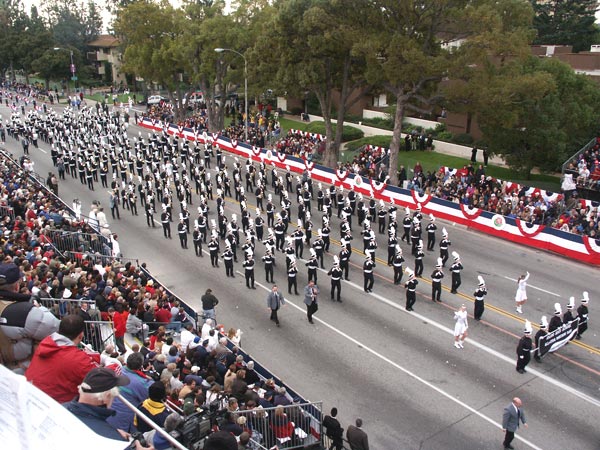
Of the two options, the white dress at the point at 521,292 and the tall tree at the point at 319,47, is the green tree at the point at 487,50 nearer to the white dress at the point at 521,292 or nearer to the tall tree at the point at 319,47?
the tall tree at the point at 319,47

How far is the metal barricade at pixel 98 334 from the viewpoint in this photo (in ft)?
30.9

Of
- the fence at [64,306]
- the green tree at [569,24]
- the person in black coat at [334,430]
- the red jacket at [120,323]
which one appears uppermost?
the green tree at [569,24]

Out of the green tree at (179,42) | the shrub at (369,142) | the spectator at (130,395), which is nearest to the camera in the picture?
the spectator at (130,395)

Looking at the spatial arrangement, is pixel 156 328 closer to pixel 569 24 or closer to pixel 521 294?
pixel 521 294

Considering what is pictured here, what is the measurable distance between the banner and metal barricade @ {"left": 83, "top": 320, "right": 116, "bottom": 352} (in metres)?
9.71

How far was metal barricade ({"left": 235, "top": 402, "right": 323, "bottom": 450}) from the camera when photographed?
8.38 m

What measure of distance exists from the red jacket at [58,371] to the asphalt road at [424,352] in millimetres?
7694

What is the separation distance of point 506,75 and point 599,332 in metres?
14.6

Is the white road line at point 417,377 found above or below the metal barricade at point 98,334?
below

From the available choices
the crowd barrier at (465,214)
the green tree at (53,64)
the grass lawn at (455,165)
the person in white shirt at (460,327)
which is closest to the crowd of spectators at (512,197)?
the crowd barrier at (465,214)

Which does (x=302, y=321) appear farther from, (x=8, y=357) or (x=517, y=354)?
(x=8, y=357)

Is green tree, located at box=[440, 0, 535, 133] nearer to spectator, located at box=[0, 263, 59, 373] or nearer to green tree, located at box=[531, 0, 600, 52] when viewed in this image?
spectator, located at box=[0, 263, 59, 373]

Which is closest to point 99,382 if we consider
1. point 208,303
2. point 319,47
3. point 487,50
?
point 208,303

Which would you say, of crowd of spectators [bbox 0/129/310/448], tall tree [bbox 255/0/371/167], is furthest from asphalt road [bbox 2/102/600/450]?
tall tree [bbox 255/0/371/167]
